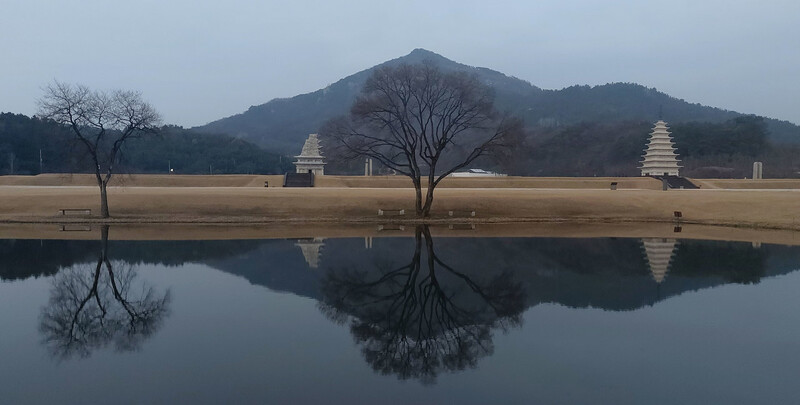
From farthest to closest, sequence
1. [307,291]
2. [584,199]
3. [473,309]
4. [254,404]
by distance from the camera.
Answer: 1. [584,199]
2. [307,291]
3. [473,309]
4. [254,404]

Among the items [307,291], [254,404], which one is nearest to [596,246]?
[307,291]

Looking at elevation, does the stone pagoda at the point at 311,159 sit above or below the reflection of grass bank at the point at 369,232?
above

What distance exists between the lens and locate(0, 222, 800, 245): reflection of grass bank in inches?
965

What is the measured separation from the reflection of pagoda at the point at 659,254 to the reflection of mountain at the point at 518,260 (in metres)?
0.23

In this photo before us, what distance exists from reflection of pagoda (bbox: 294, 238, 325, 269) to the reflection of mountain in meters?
0.24

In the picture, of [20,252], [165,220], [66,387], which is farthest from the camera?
[165,220]

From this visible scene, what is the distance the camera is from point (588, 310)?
468 inches

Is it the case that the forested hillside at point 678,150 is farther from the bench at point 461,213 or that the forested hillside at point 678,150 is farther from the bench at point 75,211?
the bench at point 75,211

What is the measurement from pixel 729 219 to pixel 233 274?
27.3m

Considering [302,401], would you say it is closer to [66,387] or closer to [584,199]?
[66,387]

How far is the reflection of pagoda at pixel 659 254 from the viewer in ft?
52.4

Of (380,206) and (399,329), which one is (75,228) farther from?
(399,329)

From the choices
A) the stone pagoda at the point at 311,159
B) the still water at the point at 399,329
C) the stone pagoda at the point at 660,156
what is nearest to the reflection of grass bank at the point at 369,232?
the still water at the point at 399,329

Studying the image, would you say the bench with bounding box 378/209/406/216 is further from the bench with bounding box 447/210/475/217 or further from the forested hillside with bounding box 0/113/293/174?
the forested hillside with bounding box 0/113/293/174
